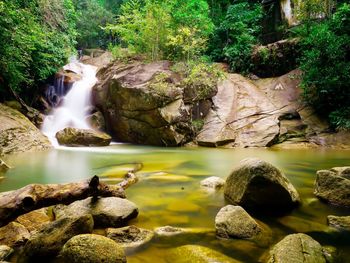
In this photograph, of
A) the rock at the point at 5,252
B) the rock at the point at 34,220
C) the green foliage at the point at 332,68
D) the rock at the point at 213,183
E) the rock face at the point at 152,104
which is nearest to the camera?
the rock at the point at 5,252

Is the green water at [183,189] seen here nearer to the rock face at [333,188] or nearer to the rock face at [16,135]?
the rock face at [333,188]

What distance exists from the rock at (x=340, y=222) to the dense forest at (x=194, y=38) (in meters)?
9.26

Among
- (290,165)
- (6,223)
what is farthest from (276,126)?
(6,223)

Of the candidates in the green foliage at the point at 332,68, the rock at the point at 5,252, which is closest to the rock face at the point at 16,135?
the rock at the point at 5,252

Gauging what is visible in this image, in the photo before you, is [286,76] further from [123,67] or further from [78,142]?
Result: [78,142]

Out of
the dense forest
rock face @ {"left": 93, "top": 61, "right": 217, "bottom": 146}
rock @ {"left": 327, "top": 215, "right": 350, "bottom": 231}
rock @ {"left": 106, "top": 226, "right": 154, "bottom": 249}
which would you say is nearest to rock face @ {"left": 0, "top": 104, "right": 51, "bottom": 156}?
the dense forest

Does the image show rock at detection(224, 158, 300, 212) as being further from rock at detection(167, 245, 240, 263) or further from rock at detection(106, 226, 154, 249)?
rock at detection(106, 226, 154, 249)

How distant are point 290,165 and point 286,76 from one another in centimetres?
982

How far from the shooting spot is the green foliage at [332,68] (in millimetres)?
12422

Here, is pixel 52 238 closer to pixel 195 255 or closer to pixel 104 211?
pixel 104 211

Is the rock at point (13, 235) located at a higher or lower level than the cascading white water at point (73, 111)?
lower

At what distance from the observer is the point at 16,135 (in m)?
10.9

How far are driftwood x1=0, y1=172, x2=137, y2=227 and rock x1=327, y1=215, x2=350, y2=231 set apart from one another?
3123 mm

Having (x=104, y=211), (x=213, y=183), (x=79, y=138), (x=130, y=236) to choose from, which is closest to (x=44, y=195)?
(x=104, y=211)
